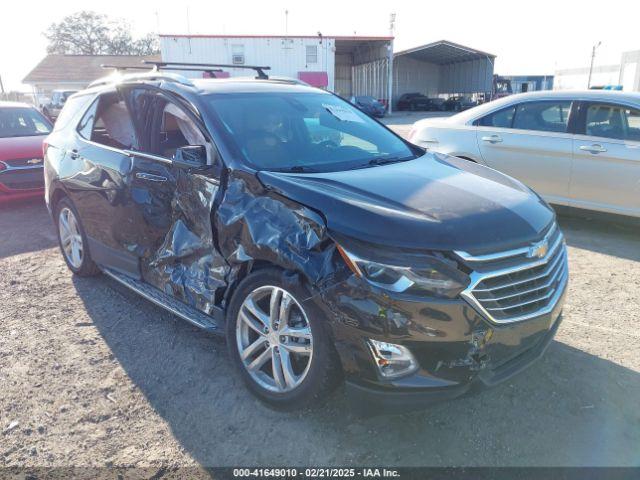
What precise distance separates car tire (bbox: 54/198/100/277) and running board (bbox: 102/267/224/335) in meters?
0.75

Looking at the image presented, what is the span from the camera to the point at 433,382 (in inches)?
94.3

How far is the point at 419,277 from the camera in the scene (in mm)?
2369

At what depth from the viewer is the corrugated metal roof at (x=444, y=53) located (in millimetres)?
39812

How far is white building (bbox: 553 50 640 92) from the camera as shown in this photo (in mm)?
57166

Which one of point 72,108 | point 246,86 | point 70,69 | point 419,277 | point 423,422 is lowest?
point 423,422

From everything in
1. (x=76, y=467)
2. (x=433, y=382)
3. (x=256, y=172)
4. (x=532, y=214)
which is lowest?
(x=76, y=467)

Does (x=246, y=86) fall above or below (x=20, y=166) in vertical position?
above

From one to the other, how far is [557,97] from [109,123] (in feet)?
16.4

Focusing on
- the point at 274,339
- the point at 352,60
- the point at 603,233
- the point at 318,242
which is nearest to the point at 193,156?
the point at 318,242

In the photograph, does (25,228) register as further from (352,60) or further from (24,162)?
(352,60)

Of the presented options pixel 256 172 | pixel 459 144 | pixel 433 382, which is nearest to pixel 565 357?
pixel 433 382

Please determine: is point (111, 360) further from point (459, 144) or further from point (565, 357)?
point (459, 144)

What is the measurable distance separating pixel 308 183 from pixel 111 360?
1.89 m

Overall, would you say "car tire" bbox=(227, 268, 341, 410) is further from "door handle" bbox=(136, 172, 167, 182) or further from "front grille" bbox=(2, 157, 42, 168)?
"front grille" bbox=(2, 157, 42, 168)
